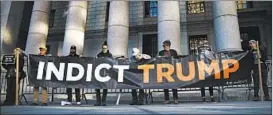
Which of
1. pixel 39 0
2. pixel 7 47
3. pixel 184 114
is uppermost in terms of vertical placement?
pixel 39 0

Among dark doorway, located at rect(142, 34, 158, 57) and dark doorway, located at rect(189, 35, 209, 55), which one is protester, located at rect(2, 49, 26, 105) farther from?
dark doorway, located at rect(189, 35, 209, 55)

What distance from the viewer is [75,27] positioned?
57.4 feet

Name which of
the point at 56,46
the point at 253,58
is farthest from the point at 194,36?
the point at 253,58

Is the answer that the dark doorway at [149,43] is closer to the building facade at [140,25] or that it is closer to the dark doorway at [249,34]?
the building facade at [140,25]

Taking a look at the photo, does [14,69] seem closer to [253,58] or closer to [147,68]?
[147,68]

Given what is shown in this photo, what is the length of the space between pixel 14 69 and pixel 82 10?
8586 mm

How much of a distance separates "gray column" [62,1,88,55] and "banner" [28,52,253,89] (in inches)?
256

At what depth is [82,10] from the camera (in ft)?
60.4

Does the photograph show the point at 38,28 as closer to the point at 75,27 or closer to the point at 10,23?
the point at 75,27

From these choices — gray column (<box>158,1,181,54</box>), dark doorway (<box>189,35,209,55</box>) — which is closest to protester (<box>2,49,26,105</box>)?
gray column (<box>158,1,181,54</box>)

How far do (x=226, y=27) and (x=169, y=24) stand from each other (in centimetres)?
262

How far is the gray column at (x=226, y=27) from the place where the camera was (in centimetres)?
1349

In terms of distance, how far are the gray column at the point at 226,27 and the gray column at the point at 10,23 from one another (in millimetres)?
12869

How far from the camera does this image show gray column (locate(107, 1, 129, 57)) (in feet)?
51.2
